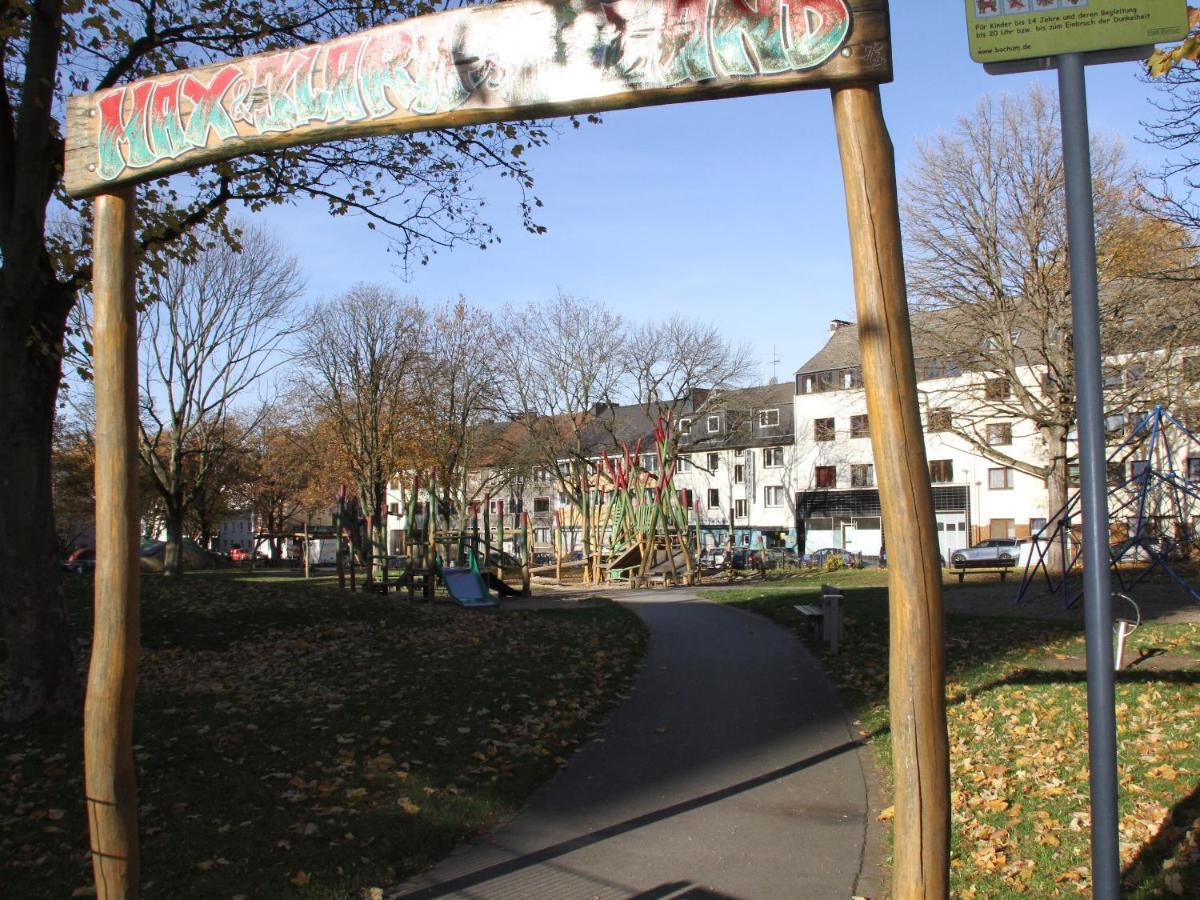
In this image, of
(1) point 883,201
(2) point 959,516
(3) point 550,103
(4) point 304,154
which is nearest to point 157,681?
(4) point 304,154

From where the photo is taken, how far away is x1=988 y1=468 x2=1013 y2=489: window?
160 feet

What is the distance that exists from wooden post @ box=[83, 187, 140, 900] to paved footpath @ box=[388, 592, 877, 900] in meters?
1.49

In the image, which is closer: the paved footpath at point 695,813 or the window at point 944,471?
the paved footpath at point 695,813

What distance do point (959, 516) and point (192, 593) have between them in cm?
4150

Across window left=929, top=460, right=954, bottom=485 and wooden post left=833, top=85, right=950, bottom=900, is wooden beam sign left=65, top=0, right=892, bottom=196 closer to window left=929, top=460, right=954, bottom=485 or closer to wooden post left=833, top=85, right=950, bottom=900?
→ wooden post left=833, top=85, right=950, bottom=900

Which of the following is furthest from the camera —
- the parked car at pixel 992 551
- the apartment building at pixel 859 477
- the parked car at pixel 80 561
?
the apartment building at pixel 859 477

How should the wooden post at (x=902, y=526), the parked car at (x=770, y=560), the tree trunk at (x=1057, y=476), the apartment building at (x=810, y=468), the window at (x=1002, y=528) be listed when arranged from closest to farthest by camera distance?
the wooden post at (x=902, y=526)
the tree trunk at (x=1057, y=476)
the parked car at (x=770, y=560)
the apartment building at (x=810, y=468)
the window at (x=1002, y=528)

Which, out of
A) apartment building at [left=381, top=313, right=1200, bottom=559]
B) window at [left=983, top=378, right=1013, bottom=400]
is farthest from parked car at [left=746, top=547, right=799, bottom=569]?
window at [left=983, top=378, right=1013, bottom=400]

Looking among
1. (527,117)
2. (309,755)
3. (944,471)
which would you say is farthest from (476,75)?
(944,471)

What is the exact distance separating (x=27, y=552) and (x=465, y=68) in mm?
6574

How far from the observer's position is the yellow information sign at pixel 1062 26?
2990 millimetres

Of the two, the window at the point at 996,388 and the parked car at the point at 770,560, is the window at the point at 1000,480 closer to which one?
the parked car at the point at 770,560

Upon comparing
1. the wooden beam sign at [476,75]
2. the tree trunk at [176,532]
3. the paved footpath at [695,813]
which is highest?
the wooden beam sign at [476,75]

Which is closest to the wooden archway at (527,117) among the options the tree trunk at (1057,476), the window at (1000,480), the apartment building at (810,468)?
the tree trunk at (1057,476)
